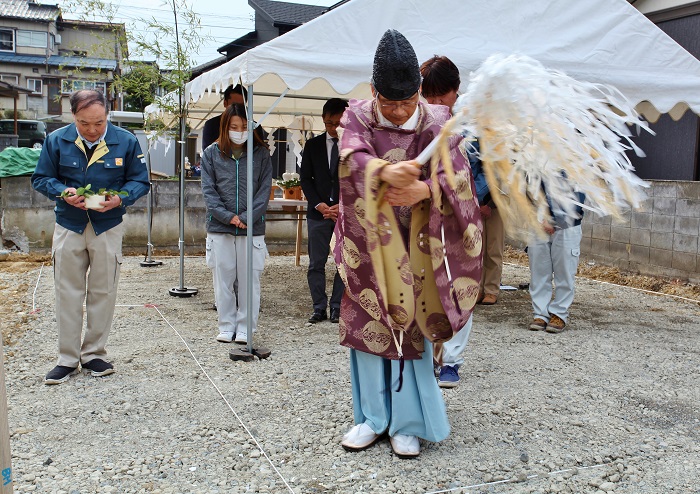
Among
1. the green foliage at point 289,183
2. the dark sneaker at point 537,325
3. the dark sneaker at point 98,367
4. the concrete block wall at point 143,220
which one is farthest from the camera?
the concrete block wall at point 143,220

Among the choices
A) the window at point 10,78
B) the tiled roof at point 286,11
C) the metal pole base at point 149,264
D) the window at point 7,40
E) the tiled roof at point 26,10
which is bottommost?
the metal pole base at point 149,264

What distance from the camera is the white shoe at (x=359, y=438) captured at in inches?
113

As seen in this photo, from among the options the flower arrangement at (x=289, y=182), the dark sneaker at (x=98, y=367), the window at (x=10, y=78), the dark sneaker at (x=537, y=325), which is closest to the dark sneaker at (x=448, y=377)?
the dark sneaker at (x=537, y=325)

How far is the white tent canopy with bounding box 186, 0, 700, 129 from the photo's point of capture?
4484mm

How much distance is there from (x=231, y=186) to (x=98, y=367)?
5.27 feet

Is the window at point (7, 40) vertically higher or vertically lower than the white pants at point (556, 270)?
higher

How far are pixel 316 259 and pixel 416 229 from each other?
9.58 ft

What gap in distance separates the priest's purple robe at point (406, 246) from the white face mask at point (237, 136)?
6.87ft

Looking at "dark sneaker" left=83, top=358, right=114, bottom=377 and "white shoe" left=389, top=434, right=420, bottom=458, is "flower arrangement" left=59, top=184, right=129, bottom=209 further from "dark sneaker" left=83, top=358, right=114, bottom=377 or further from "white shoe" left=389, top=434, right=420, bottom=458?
"white shoe" left=389, top=434, right=420, bottom=458

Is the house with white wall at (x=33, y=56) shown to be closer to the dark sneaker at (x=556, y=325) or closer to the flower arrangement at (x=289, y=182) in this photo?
the flower arrangement at (x=289, y=182)

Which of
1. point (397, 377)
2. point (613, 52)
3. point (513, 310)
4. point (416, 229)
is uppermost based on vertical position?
point (613, 52)

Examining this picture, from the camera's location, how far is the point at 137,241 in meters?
9.36

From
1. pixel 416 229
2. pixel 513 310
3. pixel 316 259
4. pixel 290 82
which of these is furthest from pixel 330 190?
pixel 416 229

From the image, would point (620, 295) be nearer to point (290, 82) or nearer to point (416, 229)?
point (290, 82)
